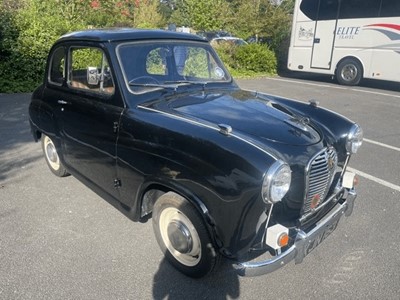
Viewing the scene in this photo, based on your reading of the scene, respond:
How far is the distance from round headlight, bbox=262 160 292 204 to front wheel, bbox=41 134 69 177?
308cm

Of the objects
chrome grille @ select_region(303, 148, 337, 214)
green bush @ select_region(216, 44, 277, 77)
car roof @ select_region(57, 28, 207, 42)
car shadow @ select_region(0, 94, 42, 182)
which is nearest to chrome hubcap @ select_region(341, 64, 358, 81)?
green bush @ select_region(216, 44, 277, 77)

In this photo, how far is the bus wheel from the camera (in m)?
12.5

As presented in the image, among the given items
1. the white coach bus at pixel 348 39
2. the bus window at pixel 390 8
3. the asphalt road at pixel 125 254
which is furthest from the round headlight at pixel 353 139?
the bus window at pixel 390 8

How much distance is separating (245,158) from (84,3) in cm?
1465

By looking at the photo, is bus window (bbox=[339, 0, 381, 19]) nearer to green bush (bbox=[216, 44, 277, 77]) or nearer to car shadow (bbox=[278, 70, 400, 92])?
car shadow (bbox=[278, 70, 400, 92])

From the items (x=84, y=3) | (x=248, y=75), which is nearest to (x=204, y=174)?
(x=248, y=75)

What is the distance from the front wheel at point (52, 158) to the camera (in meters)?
4.50

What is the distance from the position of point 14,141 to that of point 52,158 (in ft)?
5.75

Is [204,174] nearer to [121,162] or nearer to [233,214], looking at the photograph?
[233,214]

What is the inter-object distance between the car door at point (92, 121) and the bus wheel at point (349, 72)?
1121cm

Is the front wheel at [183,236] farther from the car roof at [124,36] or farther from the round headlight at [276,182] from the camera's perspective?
the car roof at [124,36]

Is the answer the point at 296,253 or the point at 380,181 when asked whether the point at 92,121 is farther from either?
the point at 380,181

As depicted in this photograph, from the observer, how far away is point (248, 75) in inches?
591

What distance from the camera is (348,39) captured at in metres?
12.5
